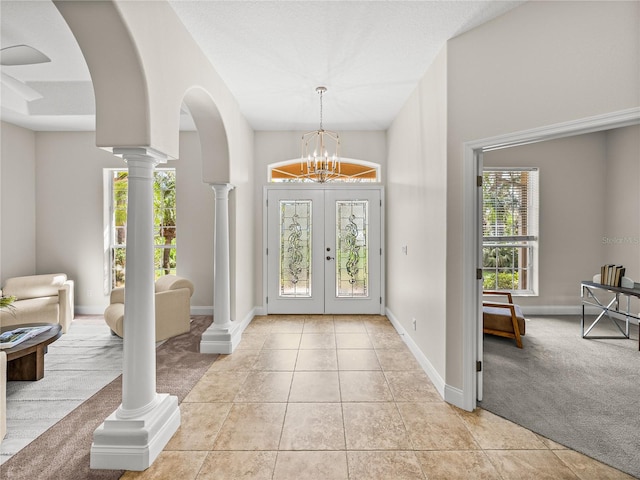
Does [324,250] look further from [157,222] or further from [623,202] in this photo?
[623,202]

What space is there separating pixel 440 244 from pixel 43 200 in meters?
6.18

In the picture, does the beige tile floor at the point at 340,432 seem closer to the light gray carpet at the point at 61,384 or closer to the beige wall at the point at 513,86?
the beige wall at the point at 513,86

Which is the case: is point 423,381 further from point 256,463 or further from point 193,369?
point 193,369

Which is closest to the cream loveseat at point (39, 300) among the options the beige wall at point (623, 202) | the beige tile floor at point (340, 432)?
the beige tile floor at point (340, 432)

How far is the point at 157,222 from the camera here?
5.74 m

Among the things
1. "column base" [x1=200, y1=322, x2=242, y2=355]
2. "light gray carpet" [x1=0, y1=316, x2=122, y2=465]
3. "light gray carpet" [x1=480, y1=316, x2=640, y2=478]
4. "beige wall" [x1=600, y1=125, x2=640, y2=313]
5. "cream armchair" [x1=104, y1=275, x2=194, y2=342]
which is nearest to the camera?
"light gray carpet" [x1=480, y1=316, x2=640, y2=478]

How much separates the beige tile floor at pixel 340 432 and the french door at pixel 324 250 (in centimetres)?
185

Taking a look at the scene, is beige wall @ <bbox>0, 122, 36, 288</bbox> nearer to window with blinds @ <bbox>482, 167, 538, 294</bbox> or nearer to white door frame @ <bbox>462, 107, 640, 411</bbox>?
white door frame @ <bbox>462, 107, 640, 411</bbox>

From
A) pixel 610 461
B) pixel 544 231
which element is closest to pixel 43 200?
pixel 610 461

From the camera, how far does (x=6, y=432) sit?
2.32m

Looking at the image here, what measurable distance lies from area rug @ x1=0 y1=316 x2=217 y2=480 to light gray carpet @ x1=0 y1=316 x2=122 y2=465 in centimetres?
9

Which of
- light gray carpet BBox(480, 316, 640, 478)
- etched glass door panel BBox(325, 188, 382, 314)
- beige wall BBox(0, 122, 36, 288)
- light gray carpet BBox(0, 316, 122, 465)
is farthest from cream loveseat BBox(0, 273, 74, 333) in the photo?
light gray carpet BBox(480, 316, 640, 478)

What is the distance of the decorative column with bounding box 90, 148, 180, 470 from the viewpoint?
6.59 feet

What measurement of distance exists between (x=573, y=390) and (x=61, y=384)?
184 inches
